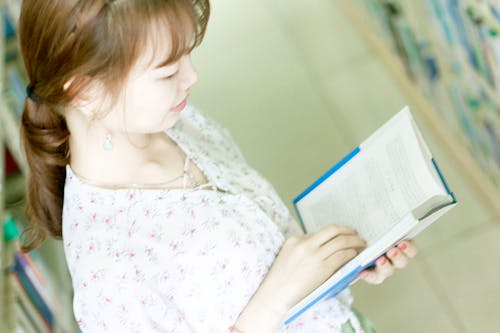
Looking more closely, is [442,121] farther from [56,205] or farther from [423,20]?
[56,205]

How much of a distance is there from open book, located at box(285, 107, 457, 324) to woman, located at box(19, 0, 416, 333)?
0.23ft

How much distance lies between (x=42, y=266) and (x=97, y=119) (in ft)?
3.19

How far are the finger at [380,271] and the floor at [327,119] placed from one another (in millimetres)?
875

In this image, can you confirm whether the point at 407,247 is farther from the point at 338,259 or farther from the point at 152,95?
the point at 152,95

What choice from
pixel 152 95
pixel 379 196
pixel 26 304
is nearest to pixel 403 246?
pixel 379 196

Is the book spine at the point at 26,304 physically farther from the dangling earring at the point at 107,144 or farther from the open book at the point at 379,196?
the open book at the point at 379,196

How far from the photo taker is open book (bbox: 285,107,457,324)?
47.4 inches

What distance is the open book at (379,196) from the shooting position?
1.20 m

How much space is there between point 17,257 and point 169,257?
2.34 ft

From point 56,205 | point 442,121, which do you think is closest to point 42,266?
point 56,205

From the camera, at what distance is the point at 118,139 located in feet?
4.35

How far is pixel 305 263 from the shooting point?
4.23 ft

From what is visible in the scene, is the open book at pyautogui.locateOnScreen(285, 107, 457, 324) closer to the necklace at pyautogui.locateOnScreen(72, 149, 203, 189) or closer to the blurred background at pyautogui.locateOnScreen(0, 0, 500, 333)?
the necklace at pyautogui.locateOnScreen(72, 149, 203, 189)

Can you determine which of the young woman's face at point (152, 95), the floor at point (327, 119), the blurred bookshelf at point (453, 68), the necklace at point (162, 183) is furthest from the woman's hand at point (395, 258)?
the floor at point (327, 119)
